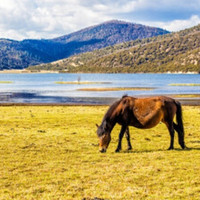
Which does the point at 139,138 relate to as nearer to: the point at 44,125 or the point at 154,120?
the point at 154,120

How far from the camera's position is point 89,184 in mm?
9805

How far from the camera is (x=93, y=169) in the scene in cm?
1166

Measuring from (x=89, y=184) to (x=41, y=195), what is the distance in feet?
5.44

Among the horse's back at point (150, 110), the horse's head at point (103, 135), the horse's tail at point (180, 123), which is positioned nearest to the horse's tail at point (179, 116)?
the horse's tail at point (180, 123)

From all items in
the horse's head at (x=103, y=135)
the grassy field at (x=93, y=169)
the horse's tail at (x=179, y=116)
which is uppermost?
the horse's tail at (x=179, y=116)

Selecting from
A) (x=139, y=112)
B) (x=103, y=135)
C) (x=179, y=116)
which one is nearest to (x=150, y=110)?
(x=139, y=112)

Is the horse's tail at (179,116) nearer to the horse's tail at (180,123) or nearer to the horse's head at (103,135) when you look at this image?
the horse's tail at (180,123)

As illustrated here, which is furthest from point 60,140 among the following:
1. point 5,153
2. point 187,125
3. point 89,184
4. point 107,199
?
point 187,125

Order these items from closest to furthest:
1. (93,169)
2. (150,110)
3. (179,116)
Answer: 1. (93,169)
2. (150,110)
3. (179,116)

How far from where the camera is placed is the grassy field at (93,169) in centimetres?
901

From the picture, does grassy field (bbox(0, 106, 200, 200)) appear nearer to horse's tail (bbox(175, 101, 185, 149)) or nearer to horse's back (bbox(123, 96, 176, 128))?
horse's tail (bbox(175, 101, 185, 149))

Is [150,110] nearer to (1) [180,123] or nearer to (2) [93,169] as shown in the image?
(1) [180,123]

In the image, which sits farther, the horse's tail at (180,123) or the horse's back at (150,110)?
the horse's tail at (180,123)

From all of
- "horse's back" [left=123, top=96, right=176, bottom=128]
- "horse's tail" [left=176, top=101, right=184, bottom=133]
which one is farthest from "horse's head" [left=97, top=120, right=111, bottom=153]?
"horse's tail" [left=176, top=101, right=184, bottom=133]
